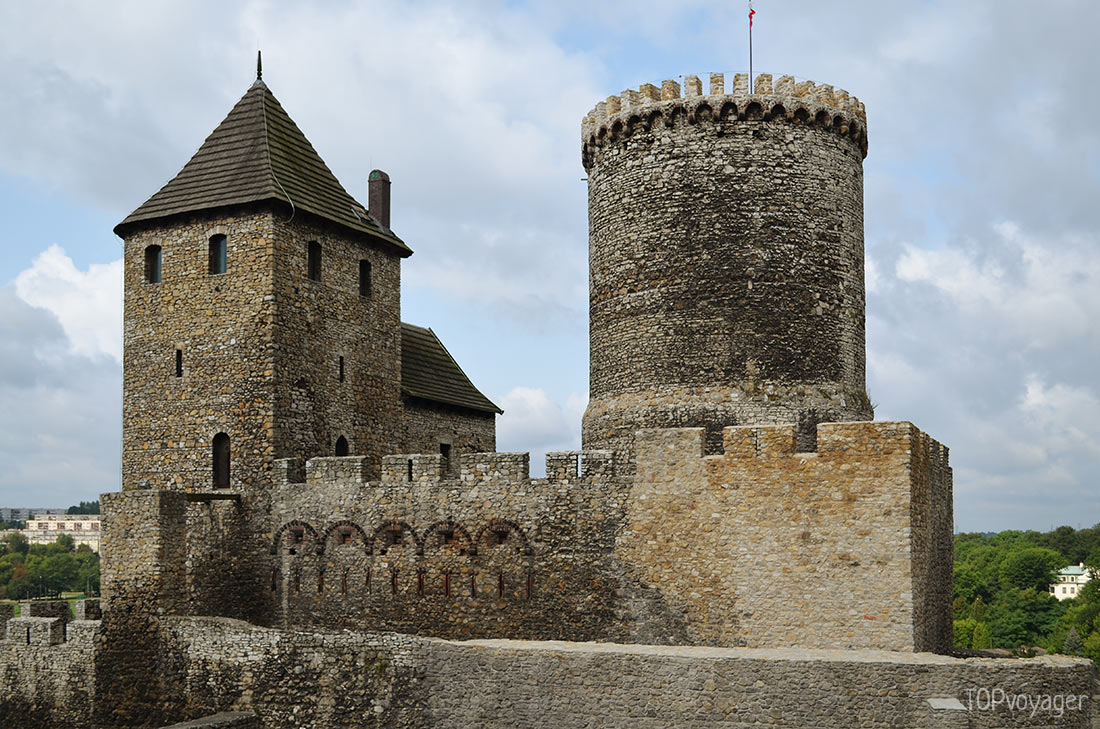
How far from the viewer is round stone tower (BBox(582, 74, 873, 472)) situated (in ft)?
60.1

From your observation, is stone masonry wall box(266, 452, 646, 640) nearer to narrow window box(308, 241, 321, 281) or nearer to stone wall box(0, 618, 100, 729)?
stone wall box(0, 618, 100, 729)

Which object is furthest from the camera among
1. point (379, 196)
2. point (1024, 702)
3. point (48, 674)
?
point (379, 196)

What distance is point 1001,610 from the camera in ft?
273

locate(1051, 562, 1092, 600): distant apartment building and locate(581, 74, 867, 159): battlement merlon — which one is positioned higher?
locate(581, 74, 867, 159): battlement merlon

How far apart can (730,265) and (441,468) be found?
234 inches

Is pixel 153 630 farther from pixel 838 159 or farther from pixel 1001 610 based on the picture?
pixel 1001 610

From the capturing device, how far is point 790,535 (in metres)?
15.4

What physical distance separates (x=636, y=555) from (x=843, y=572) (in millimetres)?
3101

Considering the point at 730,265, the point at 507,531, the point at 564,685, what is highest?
the point at 730,265

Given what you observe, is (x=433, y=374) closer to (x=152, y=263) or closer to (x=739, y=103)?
(x=152, y=263)

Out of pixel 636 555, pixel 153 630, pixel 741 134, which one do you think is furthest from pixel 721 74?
pixel 153 630

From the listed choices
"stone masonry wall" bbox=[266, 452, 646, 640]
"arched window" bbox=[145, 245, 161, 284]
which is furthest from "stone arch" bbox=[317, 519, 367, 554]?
"arched window" bbox=[145, 245, 161, 284]

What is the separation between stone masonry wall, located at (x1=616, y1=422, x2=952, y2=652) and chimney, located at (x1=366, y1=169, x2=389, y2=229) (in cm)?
1127

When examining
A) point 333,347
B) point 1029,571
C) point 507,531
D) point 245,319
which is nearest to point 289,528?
point 333,347
